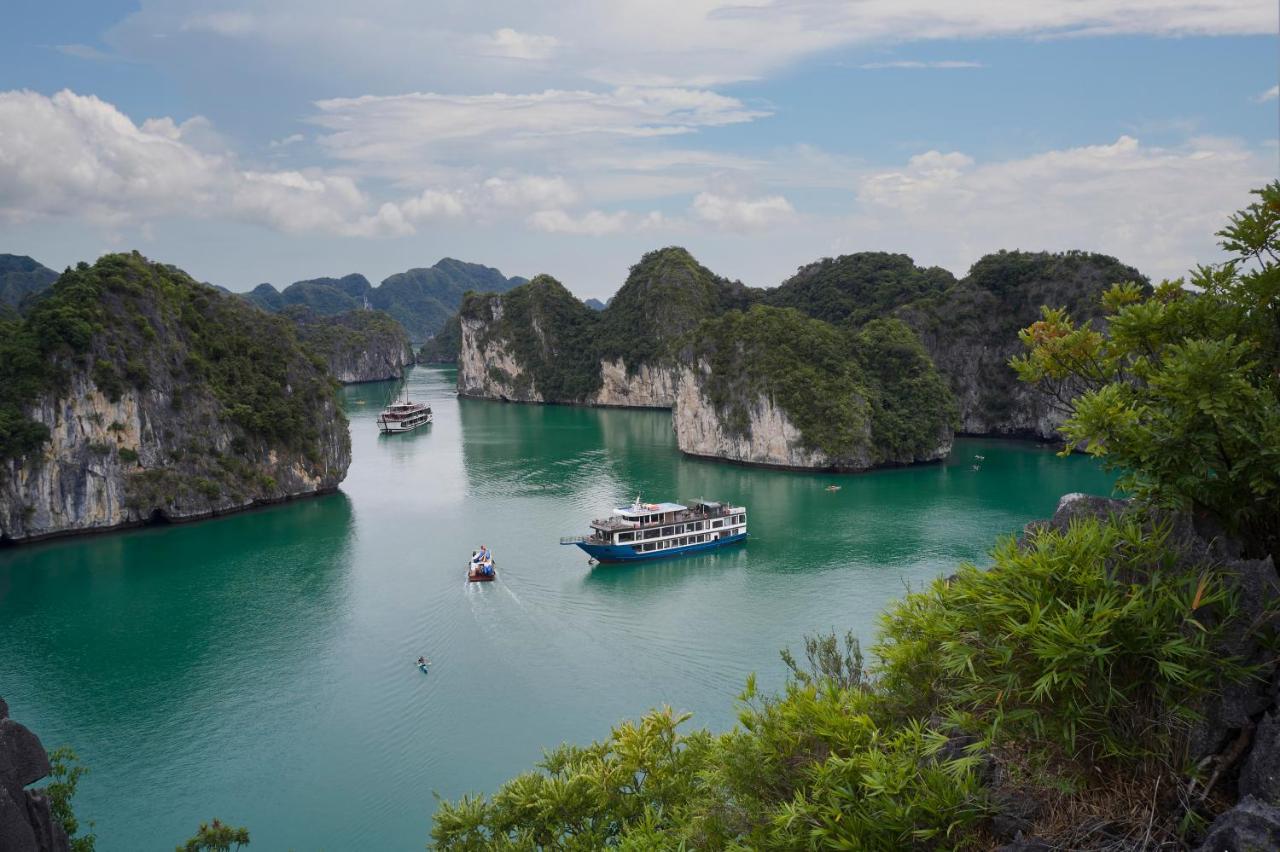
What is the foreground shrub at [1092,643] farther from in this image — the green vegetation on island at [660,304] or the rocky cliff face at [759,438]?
the green vegetation on island at [660,304]

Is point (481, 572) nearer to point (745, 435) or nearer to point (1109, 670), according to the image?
point (1109, 670)

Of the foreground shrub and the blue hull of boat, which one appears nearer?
the foreground shrub

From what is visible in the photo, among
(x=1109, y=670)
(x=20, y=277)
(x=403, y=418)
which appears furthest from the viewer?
(x=20, y=277)

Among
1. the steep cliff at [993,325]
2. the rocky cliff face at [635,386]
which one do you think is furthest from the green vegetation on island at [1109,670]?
the rocky cliff face at [635,386]

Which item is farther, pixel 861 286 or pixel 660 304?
pixel 660 304

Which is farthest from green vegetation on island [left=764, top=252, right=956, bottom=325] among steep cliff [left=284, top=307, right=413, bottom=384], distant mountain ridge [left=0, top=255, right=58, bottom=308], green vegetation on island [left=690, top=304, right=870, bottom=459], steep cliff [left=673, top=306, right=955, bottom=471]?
distant mountain ridge [left=0, top=255, right=58, bottom=308]

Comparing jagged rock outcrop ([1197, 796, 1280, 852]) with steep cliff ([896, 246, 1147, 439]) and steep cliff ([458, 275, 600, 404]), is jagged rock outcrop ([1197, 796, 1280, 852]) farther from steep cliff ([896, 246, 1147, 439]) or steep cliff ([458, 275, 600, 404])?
steep cliff ([458, 275, 600, 404])

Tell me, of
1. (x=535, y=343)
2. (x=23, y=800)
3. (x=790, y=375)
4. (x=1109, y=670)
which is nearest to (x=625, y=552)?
(x=790, y=375)
